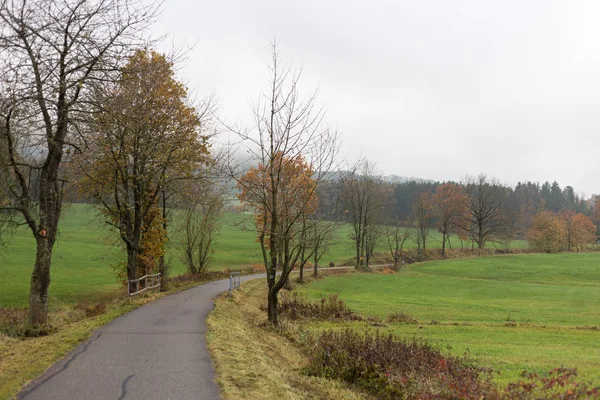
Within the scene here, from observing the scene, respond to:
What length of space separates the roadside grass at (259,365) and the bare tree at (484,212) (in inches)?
2588

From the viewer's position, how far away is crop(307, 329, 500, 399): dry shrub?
7215mm

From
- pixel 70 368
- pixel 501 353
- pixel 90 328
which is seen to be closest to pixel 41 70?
pixel 90 328

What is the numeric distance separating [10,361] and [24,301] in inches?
806

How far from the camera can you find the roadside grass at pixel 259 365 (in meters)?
7.62

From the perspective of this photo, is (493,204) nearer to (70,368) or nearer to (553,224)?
(553,224)

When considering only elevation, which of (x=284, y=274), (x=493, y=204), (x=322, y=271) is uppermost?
(x=493, y=204)

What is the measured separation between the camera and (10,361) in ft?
30.1

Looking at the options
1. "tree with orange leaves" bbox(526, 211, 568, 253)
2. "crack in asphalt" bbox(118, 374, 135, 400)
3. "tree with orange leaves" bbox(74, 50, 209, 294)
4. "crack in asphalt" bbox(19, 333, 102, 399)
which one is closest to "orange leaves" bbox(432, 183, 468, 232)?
"tree with orange leaves" bbox(526, 211, 568, 253)

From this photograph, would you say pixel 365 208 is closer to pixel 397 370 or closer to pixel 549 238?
pixel 549 238

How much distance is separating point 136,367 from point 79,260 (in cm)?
4417

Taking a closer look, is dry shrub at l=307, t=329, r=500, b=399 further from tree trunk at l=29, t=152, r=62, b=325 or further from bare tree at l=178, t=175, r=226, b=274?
bare tree at l=178, t=175, r=226, b=274

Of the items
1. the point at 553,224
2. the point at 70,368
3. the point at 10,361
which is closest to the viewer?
the point at 70,368

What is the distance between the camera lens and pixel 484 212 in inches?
2968

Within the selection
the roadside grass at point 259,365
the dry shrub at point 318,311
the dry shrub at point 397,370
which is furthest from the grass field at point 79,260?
the dry shrub at point 397,370
